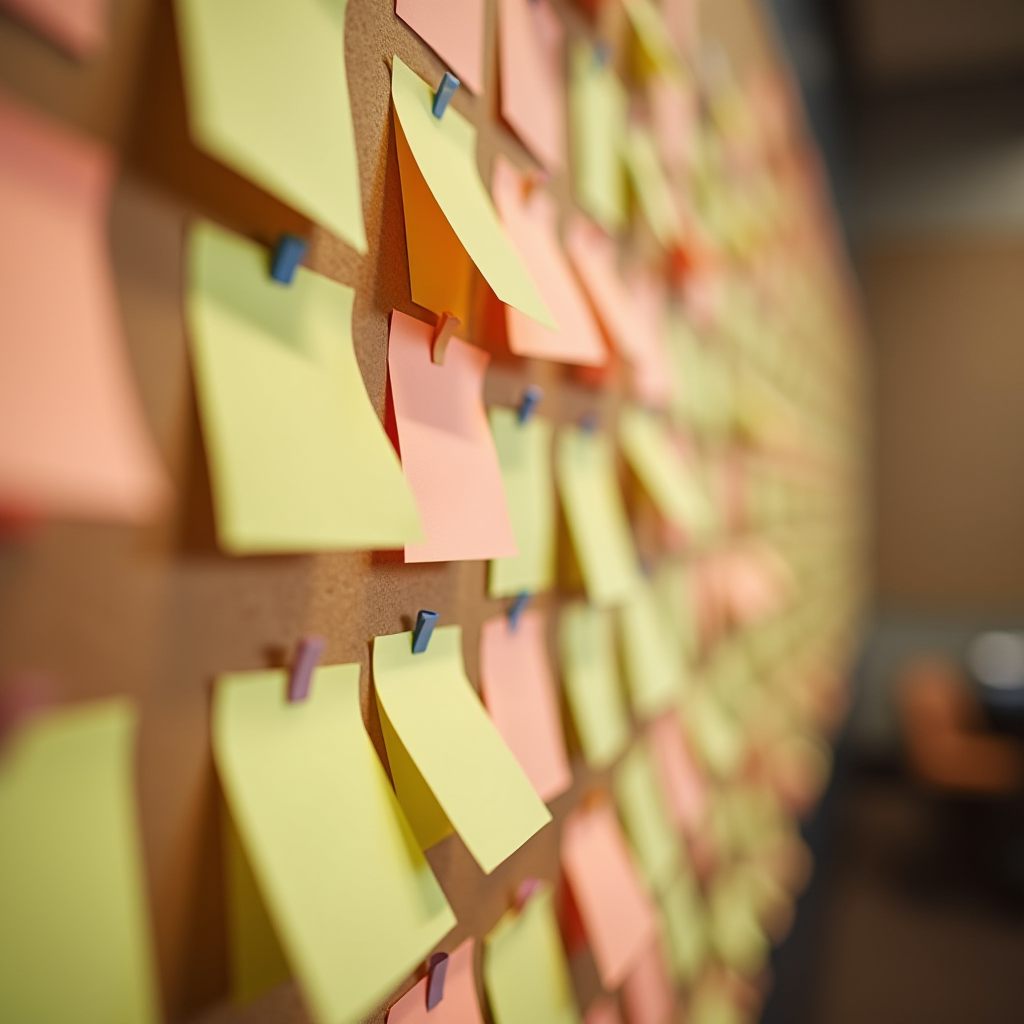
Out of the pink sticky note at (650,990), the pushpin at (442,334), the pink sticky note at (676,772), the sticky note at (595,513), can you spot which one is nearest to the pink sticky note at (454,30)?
the pushpin at (442,334)

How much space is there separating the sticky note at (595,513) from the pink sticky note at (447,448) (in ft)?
0.39

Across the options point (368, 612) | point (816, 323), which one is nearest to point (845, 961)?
point (816, 323)

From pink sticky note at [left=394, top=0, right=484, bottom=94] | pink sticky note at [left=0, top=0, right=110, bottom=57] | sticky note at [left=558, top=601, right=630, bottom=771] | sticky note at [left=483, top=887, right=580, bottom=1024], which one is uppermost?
pink sticky note at [left=394, top=0, right=484, bottom=94]

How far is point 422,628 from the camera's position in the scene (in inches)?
15.6

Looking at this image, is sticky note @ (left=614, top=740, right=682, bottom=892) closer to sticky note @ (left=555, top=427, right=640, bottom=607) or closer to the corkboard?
sticky note @ (left=555, top=427, right=640, bottom=607)

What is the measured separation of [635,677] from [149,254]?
505mm

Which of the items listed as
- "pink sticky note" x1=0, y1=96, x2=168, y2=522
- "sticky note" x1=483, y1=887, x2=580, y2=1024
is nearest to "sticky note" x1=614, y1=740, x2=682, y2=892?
"sticky note" x1=483, y1=887, x2=580, y2=1024

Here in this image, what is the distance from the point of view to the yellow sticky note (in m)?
0.48

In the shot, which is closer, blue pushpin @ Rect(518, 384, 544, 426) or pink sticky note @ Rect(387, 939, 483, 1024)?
pink sticky note @ Rect(387, 939, 483, 1024)

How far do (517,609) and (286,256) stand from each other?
0.90ft

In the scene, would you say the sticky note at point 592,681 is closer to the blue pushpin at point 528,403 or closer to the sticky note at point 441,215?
the blue pushpin at point 528,403

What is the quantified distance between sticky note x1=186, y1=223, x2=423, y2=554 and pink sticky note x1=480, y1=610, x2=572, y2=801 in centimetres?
18

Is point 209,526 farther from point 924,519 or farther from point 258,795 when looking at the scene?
point 924,519

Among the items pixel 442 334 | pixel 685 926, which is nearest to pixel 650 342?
pixel 442 334
